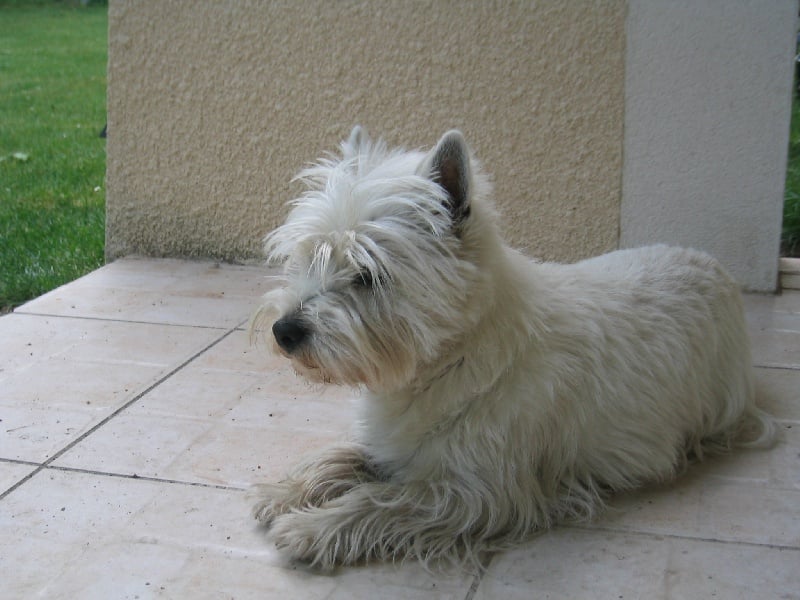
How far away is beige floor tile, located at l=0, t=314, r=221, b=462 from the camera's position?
4191 millimetres

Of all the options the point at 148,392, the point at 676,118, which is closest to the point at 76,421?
the point at 148,392

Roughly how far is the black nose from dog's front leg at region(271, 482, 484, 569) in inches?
22.8

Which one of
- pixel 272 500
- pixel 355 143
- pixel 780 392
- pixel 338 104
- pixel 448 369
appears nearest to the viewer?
pixel 448 369

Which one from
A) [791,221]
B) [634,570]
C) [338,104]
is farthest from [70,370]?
[791,221]

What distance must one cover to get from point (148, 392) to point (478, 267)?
195 cm

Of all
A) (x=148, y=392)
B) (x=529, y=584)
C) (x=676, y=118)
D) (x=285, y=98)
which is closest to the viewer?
(x=529, y=584)

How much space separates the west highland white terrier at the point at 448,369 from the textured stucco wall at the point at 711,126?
7.19ft

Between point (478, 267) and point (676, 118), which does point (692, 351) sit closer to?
point (478, 267)

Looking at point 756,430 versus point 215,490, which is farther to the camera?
point 756,430

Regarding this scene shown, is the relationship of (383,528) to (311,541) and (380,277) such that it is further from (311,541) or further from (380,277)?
(380,277)

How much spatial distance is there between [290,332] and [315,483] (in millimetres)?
689

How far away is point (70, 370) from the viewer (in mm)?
4805

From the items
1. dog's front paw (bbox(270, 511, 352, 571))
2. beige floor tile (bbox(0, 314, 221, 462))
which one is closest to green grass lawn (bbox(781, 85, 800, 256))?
beige floor tile (bbox(0, 314, 221, 462))

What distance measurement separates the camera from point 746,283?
5.89 meters
